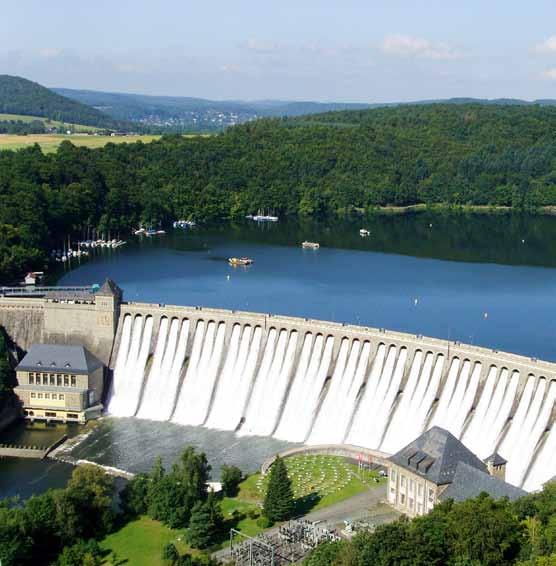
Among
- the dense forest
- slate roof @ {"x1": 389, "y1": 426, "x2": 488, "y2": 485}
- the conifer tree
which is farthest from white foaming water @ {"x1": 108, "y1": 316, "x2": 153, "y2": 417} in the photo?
the dense forest

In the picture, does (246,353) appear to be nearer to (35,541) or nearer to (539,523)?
(35,541)

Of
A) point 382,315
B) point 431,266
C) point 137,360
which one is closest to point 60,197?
point 431,266

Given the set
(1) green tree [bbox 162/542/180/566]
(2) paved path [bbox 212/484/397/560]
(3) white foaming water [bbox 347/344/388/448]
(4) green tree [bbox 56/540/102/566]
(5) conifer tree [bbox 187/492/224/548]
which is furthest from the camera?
(3) white foaming water [bbox 347/344/388/448]

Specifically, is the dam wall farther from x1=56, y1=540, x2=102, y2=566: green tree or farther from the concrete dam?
x1=56, y1=540, x2=102, y2=566: green tree

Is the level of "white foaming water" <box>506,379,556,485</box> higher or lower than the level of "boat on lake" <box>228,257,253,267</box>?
higher

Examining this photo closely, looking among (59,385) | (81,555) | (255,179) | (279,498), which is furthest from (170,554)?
(255,179)

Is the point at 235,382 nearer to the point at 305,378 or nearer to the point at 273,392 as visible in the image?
the point at 273,392
